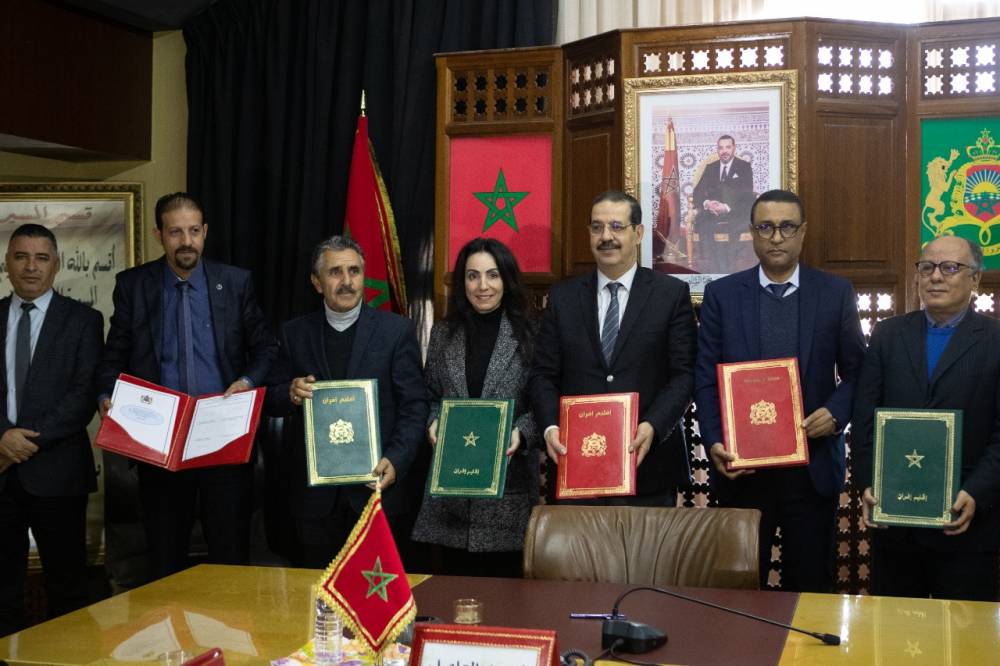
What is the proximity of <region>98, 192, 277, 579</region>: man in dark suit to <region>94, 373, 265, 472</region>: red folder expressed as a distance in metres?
0.19

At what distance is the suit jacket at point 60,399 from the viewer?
4.04 m

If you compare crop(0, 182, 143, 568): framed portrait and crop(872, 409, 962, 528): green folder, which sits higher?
crop(0, 182, 143, 568): framed portrait

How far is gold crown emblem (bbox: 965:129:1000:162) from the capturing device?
421 centimetres

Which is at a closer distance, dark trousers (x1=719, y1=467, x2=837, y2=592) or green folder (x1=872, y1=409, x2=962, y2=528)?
green folder (x1=872, y1=409, x2=962, y2=528)

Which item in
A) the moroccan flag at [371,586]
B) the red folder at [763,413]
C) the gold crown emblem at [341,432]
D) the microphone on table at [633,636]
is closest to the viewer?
the moroccan flag at [371,586]

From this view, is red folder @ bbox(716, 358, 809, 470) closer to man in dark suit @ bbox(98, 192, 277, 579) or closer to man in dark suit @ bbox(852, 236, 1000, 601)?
man in dark suit @ bbox(852, 236, 1000, 601)

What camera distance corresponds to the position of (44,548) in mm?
4121

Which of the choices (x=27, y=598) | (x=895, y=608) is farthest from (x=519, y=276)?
(x=27, y=598)

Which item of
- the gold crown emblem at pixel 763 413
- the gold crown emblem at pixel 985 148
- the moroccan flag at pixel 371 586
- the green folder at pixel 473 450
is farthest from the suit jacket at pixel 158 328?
the gold crown emblem at pixel 985 148

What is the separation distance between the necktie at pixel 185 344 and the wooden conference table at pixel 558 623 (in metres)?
1.54

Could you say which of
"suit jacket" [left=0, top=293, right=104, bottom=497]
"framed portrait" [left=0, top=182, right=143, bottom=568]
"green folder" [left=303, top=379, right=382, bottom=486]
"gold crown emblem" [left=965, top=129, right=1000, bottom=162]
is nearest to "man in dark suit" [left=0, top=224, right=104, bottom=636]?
"suit jacket" [left=0, top=293, right=104, bottom=497]

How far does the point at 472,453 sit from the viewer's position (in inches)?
137

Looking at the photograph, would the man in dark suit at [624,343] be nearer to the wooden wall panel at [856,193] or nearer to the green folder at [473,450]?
the green folder at [473,450]

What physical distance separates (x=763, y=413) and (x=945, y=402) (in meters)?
0.52
